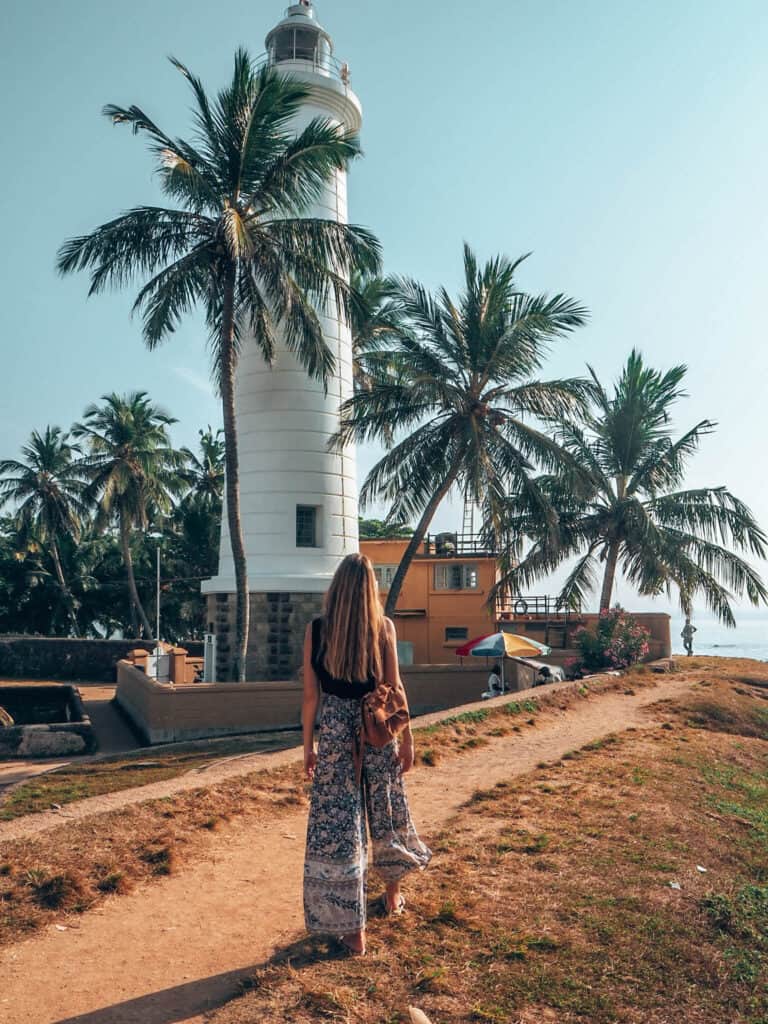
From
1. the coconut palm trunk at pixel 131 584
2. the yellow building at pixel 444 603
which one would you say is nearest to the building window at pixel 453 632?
the yellow building at pixel 444 603

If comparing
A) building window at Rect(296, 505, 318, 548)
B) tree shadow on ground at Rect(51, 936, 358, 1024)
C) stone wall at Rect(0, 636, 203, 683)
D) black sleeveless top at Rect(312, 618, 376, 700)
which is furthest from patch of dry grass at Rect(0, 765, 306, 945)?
stone wall at Rect(0, 636, 203, 683)

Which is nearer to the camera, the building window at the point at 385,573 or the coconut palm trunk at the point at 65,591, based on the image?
the building window at the point at 385,573

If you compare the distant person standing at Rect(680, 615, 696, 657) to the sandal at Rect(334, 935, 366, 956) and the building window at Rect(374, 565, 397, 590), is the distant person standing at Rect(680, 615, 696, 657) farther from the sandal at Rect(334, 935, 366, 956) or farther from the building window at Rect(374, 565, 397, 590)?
the sandal at Rect(334, 935, 366, 956)

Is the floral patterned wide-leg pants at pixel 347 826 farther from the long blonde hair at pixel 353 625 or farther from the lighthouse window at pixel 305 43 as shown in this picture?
the lighthouse window at pixel 305 43

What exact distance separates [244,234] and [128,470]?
26291 mm

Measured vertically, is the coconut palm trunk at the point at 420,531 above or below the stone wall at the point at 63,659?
above

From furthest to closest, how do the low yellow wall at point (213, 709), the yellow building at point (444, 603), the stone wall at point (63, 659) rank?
the stone wall at point (63, 659)
the yellow building at point (444, 603)
the low yellow wall at point (213, 709)

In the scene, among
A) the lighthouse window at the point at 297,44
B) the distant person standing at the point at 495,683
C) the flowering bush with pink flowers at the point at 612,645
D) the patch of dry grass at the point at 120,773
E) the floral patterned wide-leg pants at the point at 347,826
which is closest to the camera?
the floral patterned wide-leg pants at the point at 347,826

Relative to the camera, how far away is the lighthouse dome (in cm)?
2523

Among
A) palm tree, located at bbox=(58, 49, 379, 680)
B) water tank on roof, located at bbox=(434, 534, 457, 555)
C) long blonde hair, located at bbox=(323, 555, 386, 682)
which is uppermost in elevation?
palm tree, located at bbox=(58, 49, 379, 680)

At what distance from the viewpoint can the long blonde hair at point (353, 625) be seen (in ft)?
14.4

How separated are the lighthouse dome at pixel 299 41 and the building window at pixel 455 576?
16.7 meters

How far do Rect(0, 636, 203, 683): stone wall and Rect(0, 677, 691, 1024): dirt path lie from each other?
27.7 m

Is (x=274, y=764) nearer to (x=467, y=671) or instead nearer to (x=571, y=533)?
(x=467, y=671)
